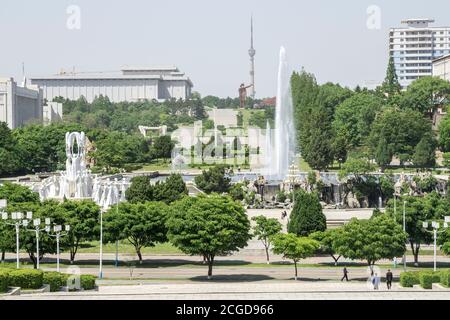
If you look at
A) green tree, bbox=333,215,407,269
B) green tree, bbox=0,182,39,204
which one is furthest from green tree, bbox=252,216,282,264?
green tree, bbox=0,182,39,204

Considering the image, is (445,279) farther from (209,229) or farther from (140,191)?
(140,191)

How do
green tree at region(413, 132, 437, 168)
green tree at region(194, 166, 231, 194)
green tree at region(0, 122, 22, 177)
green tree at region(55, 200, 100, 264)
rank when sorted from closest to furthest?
green tree at region(55, 200, 100, 264) → green tree at region(194, 166, 231, 194) → green tree at region(413, 132, 437, 168) → green tree at region(0, 122, 22, 177)

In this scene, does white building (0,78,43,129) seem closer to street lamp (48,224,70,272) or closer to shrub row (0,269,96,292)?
street lamp (48,224,70,272)

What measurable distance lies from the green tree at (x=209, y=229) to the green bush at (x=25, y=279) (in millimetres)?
12542

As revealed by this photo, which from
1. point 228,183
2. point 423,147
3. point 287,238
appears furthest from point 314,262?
point 423,147

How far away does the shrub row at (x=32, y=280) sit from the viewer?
37.8 metres

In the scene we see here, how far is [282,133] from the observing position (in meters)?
105

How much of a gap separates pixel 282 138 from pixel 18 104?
79.3 meters

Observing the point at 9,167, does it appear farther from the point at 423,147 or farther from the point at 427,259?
the point at 427,259

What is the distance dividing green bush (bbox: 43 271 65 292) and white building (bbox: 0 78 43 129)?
126 meters

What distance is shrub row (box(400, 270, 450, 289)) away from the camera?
39.9 metres

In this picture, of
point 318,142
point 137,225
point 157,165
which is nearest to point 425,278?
point 137,225

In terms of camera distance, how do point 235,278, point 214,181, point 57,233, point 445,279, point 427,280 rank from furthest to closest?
point 214,181 < point 57,233 < point 235,278 < point 427,280 < point 445,279
